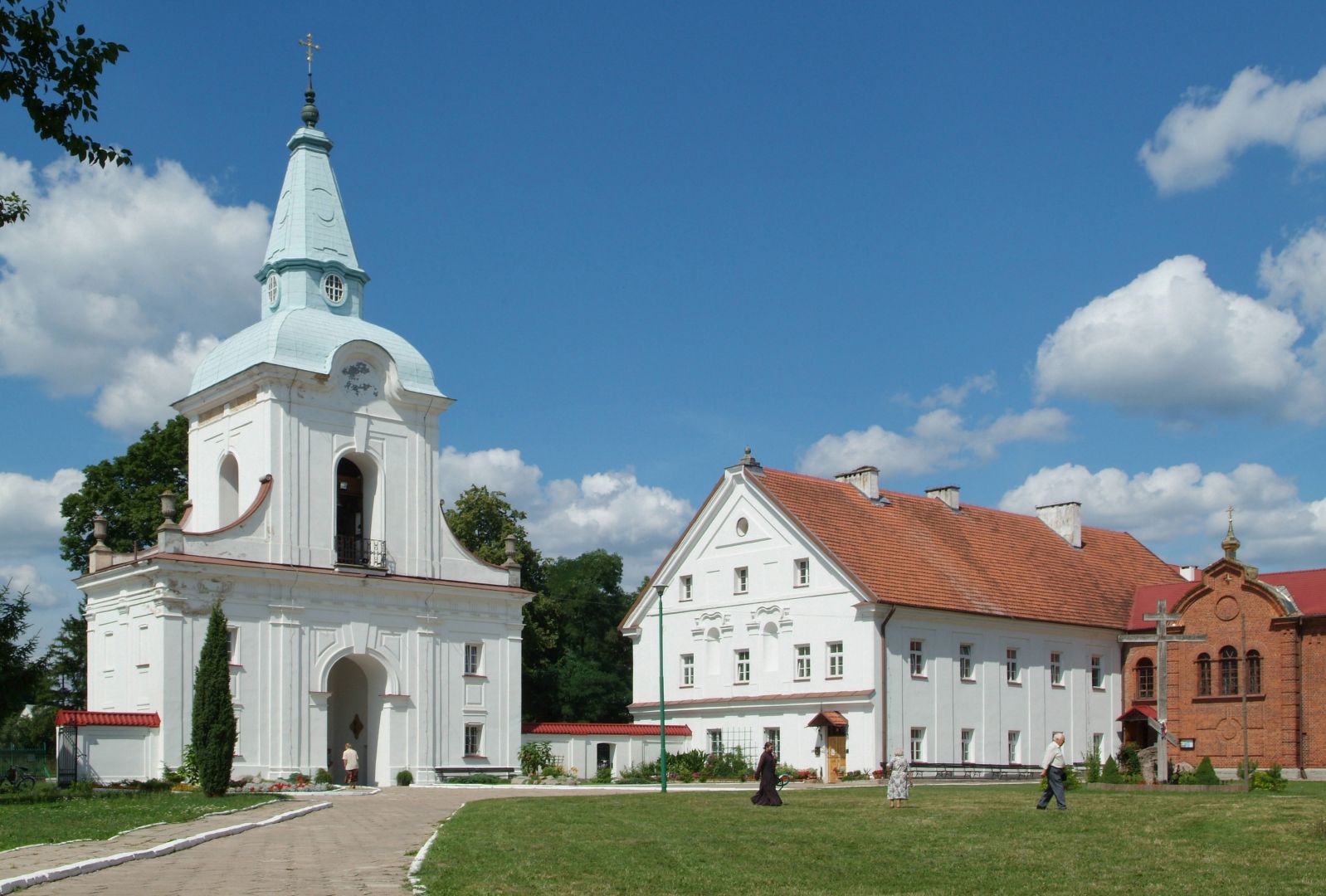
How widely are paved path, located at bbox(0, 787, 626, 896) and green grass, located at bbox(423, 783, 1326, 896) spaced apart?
70 cm

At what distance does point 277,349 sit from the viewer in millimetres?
42688

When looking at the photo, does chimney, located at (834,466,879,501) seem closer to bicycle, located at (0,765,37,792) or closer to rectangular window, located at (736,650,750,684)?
rectangular window, located at (736,650,750,684)

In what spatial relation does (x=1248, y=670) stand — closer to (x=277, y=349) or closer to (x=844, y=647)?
(x=844, y=647)

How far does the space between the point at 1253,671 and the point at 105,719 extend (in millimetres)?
35353

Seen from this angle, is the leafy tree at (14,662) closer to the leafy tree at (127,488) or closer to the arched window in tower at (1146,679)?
the leafy tree at (127,488)

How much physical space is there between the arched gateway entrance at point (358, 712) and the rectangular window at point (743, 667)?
43.1 ft

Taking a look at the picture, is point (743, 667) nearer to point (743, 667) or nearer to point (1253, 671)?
point (743, 667)

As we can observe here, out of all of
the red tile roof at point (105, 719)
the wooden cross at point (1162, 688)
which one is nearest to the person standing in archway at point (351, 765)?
the red tile roof at point (105, 719)

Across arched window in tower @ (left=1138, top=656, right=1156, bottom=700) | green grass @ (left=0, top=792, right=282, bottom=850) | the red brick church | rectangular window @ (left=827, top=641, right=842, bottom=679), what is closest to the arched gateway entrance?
green grass @ (left=0, top=792, right=282, bottom=850)

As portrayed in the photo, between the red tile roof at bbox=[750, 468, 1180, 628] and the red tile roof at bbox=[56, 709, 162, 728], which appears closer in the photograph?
the red tile roof at bbox=[56, 709, 162, 728]

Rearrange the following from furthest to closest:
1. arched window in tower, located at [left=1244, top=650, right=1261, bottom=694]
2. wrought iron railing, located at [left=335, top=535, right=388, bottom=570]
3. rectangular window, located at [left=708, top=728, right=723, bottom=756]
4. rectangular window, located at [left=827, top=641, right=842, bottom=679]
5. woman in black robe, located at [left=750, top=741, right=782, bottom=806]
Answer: rectangular window, located at [left=708, top=728, right=723, bottom=756], arched window in tower, located at [left=1244, top=650, right=1261, bottom=694], rectangular window, located at [left=827, top=641, right=842, bottom=679], wrought iron railing, located at [left=335, top=535, right=388, bottom=570], woman in black robe, located at [left=750, top=741, right=782, bottom=806]

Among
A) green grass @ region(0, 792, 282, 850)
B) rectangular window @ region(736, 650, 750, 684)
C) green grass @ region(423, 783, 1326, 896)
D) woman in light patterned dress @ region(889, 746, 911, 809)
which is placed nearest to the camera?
green grass @ region(423, 783, 1326, 896)

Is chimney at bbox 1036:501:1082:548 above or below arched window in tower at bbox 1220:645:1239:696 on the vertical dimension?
above

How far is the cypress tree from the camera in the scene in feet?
104
